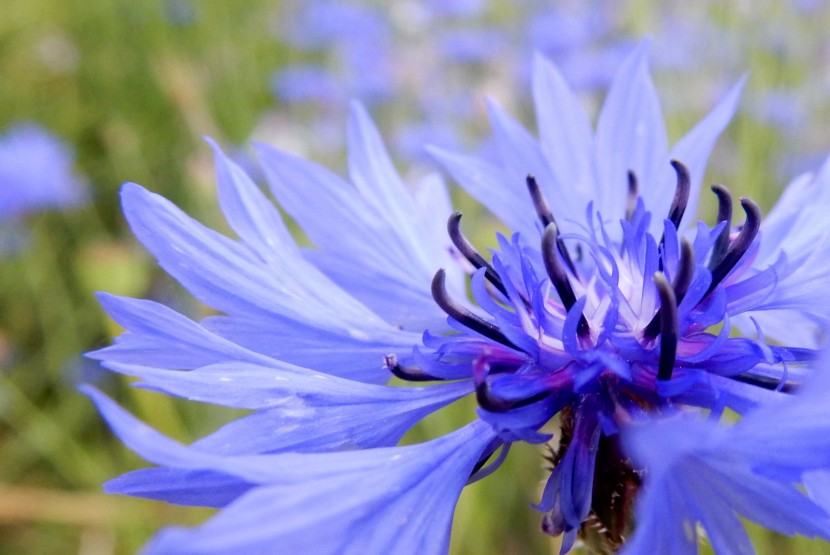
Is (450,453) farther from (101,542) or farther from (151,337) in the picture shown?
(101,542)

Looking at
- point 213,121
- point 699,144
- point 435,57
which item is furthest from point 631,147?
point 213,121

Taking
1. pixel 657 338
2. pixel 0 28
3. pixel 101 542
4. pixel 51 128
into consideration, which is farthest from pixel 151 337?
pixel 0 28

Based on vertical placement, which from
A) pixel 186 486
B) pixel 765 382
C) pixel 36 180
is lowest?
pixel 765 382

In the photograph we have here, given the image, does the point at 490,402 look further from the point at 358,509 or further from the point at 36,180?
the point at 36,180

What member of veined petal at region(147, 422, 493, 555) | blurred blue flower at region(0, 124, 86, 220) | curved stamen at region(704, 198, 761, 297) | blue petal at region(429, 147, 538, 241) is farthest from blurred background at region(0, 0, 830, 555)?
veined petal at region(147, 422, 493, 555)

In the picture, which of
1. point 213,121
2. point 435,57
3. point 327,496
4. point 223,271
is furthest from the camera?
point 213,121

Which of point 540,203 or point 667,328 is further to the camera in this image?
point 540,203

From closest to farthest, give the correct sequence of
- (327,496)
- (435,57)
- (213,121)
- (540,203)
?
1. (327,496)
2. (540,203)
3. (435,57)
4. (213,121)

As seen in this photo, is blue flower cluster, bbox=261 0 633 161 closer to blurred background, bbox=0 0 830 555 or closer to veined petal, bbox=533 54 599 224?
blurred background, bbox=0 0 830 555

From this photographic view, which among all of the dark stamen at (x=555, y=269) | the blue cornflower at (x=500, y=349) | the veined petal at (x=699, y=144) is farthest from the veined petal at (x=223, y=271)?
the veined petal at (x=699, y=144)
